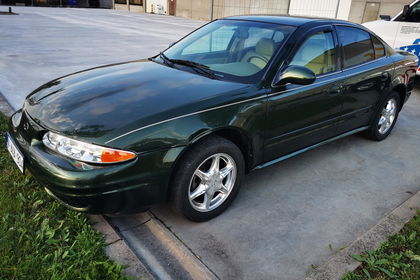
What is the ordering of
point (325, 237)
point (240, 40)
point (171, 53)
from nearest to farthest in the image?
point (325, 237)
point (240, 40)
point (171, 53)

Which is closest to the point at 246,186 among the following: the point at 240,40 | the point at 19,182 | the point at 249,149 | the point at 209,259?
the point at 249,149

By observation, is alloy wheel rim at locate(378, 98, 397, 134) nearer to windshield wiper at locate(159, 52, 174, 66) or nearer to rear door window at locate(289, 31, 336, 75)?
rear door window at locate(289, 31, 336, 75)

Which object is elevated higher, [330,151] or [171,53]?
[171,53]

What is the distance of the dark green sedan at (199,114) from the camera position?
2.18 meters

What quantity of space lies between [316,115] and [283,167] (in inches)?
27.8

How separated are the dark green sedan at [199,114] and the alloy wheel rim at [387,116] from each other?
0.48 meters

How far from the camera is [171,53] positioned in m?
3.64

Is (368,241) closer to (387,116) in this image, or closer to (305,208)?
(305,208)

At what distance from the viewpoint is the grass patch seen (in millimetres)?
2219

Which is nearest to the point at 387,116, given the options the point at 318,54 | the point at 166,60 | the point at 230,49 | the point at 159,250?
the point at 318,54

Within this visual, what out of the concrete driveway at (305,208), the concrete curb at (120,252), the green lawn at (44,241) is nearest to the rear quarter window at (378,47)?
the concrete driveway at (305,208)

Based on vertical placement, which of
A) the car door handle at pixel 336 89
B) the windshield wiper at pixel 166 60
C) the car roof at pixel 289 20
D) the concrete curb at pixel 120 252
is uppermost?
the car roof at pixel 289 20

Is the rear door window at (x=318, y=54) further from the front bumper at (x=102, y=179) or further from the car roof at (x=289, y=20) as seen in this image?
the front bumper at (x=102, y=179)

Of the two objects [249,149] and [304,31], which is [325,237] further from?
[304,31]
